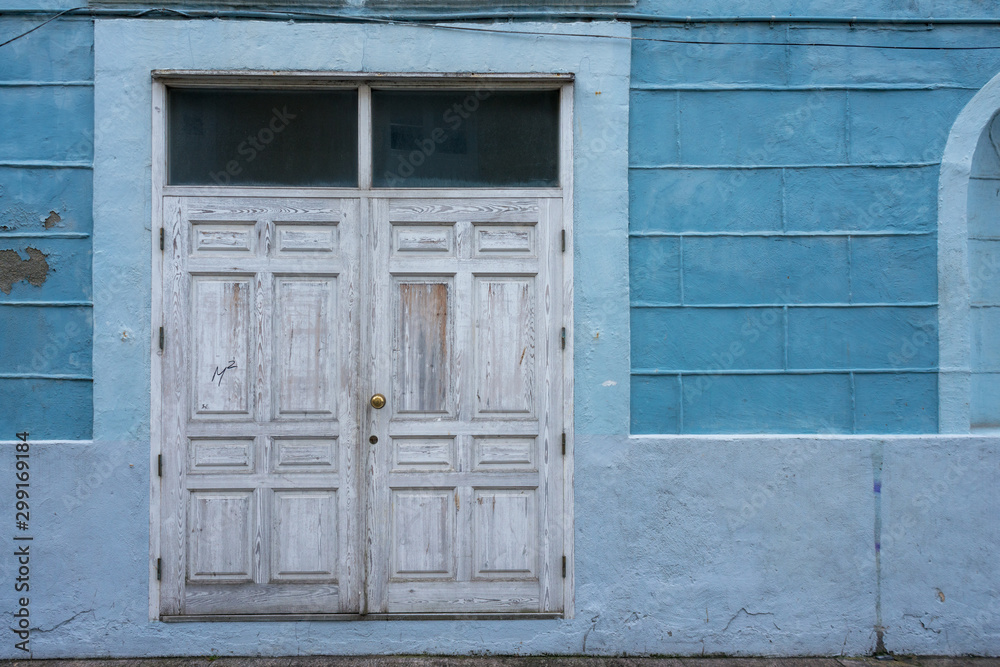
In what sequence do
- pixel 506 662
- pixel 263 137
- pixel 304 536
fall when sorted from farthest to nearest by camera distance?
pixel 263 137
pixel 304 536
pixel 506 662

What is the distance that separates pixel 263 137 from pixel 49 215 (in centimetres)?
124

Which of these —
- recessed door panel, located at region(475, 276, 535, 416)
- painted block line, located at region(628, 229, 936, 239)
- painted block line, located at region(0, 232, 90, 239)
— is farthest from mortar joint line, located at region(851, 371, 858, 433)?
painted block line, located at region(0, 232, 90, 239)

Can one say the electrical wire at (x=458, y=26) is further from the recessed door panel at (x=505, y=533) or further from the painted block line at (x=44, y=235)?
the recessed door panel at (x=505, y=533)

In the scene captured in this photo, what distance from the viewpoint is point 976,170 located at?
4207mm

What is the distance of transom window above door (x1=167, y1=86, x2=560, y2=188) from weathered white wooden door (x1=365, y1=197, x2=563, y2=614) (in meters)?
0.21

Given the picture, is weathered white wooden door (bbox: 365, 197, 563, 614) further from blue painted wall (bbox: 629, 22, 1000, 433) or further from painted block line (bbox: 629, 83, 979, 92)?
painted block line (bbox: 629, 83, 979, 92)

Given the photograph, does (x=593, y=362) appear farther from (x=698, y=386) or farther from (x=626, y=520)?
(x=626, y=520)

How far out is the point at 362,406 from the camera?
3.88 meters

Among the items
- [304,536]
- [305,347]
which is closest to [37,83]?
[305,347]

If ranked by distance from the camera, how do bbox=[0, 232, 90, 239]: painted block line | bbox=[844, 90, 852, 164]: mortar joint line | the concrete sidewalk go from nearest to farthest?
the concrete sidewalk
bbox=[0, 232, 90, 239]: painted block line
bbox=[844, 90, 852, 164]: mortar joint line

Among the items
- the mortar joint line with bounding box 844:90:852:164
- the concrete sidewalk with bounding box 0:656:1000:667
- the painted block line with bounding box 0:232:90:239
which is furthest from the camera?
the mortar joint line with bounding box 844:90:852:164

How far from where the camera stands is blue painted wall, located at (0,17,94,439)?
12.5 feet

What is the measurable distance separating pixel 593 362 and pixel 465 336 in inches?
28.7

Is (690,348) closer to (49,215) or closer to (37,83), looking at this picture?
(49,215)
